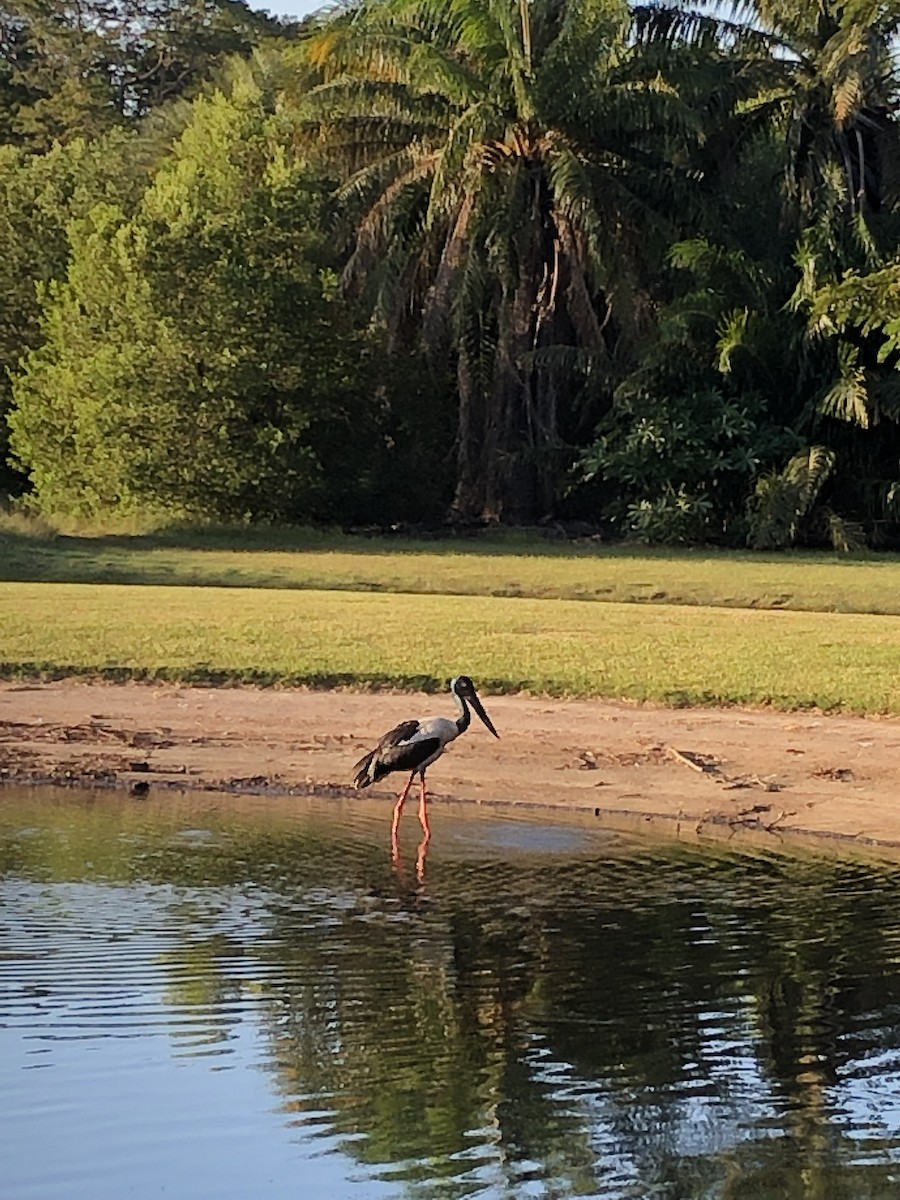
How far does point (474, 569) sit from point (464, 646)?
997 centimetres

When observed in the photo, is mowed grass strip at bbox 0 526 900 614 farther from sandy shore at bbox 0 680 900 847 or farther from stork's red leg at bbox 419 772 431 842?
stork's red leg at bbox 419 772 431 842

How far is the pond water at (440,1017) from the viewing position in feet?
18.0

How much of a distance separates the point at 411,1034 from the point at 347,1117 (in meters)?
0.91

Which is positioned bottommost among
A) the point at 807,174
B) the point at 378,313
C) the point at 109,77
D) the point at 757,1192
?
the point at 757,1192

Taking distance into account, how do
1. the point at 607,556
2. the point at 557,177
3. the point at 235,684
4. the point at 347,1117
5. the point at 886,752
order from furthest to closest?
1. the point at 557,177
2. the point at 607,556
3. the point at 235,684
4. the point at 886,752
5. the point at 347,1117

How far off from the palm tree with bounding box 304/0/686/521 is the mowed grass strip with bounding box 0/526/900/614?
4579 mm

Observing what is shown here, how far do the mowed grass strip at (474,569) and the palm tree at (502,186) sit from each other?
4.58 m

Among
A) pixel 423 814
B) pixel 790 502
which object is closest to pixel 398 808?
pixel 423 814

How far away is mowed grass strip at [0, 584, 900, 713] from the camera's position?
15047 mm

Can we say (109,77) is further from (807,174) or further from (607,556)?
(607,556)

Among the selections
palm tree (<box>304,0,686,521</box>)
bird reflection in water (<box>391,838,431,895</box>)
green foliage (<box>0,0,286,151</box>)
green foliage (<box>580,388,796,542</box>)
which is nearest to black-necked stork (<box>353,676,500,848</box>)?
bird reflection in water (<box>391,838,431,895</box>)

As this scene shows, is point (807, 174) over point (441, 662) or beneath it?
over

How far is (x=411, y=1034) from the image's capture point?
6.79 m

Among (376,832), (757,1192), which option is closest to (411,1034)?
(757,1192)
